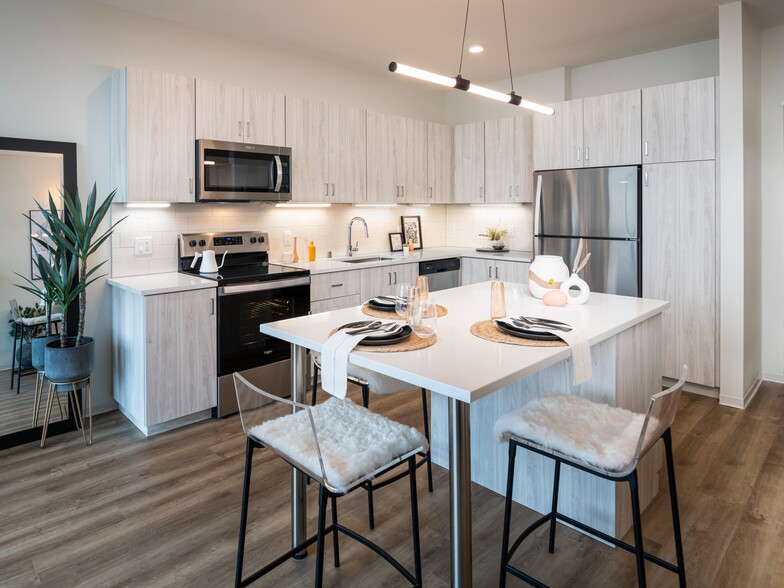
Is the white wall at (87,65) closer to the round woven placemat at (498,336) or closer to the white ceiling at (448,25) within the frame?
the white ceiling at (448,25)

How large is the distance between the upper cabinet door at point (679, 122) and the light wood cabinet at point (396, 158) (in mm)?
1997

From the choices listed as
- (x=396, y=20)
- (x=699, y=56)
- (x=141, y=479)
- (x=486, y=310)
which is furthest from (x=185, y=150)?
(x=699, y=56)

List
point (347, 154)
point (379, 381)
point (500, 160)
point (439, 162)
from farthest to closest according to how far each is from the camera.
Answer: point (439, 162)
point (500, 160)
point (347, 154)
point (379, 381)

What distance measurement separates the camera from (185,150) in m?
3.43

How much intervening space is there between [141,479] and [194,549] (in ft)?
2.44

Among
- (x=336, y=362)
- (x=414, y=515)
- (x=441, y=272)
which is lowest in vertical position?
(x=414, y=515)

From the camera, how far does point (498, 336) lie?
1.91 metres

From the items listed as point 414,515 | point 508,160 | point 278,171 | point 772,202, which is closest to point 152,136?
point 278,171

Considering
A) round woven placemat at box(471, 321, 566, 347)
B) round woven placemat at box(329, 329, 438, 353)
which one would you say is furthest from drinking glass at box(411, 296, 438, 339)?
round woven placemat at box(471, 321, 566, 347)

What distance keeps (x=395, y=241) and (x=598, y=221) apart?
6.66ft

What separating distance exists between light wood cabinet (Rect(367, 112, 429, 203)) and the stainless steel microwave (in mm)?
973

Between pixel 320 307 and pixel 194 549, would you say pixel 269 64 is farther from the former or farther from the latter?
pixel 194 549

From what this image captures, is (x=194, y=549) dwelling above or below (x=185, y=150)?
below

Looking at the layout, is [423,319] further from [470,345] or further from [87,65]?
[87,65]
